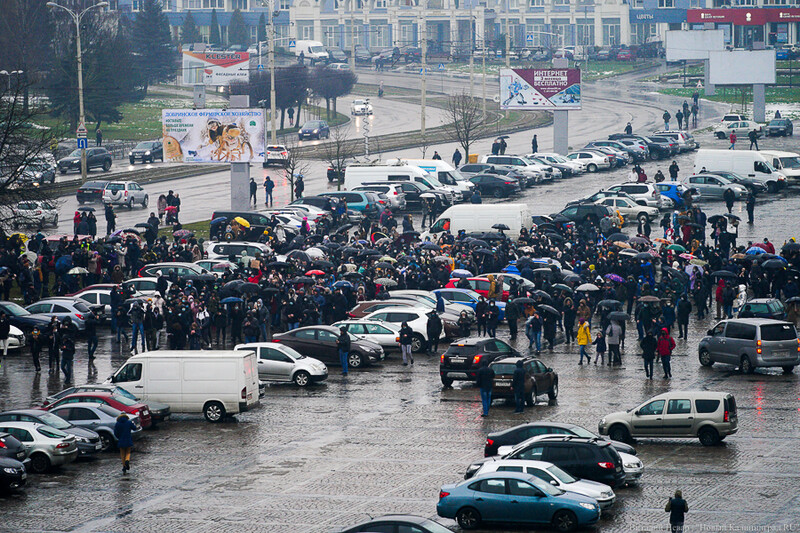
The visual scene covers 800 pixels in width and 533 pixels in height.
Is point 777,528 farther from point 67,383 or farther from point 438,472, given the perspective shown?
point 67,383

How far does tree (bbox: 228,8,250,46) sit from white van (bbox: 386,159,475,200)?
98.6 meters

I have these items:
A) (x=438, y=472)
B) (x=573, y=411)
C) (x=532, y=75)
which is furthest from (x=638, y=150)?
(x=438, y=472)

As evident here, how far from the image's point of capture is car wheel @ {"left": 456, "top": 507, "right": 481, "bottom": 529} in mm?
20281

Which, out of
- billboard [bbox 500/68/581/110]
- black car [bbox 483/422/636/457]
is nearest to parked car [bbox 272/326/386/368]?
black car [bbox 483/422/636/457]

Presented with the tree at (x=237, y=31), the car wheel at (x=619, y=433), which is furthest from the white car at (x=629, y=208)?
the tree at (x=237, y=31)

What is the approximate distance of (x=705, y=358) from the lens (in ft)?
110

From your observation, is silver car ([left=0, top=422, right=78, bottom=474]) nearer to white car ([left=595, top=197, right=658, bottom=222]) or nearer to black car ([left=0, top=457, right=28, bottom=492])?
black car ([left=0, top=457, right=28, bottom=492])

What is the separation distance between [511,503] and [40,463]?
10206 mm

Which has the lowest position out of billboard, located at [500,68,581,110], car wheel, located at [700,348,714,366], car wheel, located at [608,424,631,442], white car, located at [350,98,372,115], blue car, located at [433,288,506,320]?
car wheel, located at [700,348,714,366]

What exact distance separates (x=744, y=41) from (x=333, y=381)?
107353mm

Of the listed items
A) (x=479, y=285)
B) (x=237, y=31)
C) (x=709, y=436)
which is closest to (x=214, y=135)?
(x=479, y=285)

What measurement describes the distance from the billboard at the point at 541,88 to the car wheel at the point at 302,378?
1785 inches

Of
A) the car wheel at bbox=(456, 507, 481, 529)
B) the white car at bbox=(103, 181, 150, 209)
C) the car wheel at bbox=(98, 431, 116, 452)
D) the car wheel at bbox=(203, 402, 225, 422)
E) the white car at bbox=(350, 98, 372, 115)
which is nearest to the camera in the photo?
the car wheel at bbox=(456, 507, 481, 529)

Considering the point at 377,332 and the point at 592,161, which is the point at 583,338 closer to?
the point at 377,332
